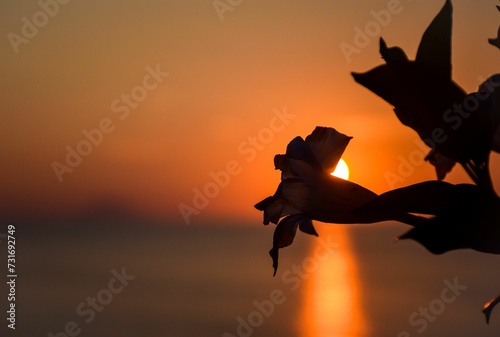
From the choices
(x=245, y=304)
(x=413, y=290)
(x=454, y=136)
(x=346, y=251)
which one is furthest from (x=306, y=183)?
(x=346, y=251)

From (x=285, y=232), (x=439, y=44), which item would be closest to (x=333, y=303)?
(x=285, y=232)

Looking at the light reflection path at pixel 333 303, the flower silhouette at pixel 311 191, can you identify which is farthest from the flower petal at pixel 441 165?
the light reflection path at pixel 333 303

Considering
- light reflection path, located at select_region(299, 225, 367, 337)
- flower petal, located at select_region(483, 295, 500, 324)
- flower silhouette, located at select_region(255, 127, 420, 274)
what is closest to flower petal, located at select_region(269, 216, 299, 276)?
flower silhouette, located at select_region(255, 127, 420, 274)

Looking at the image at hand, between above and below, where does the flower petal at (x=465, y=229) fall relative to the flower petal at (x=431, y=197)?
below

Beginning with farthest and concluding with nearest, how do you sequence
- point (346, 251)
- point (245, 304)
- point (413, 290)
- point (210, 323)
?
1. point (346, 251)
2. point (413, 290)
3. point (245, 304)
4. point (210, 323)

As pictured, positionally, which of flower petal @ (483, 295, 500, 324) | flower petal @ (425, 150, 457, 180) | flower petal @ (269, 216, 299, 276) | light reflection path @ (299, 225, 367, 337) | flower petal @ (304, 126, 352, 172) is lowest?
flower petal @ (483, 295, 500, 324)

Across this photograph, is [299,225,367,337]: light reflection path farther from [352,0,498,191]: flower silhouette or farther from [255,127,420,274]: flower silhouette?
[352,0,498,191]: flower silhouette

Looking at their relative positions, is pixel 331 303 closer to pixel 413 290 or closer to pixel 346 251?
pixel 413 290

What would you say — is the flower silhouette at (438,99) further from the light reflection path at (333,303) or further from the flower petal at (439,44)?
the light reflection path at (333,303)

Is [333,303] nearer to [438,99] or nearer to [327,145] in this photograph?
[327,145]
